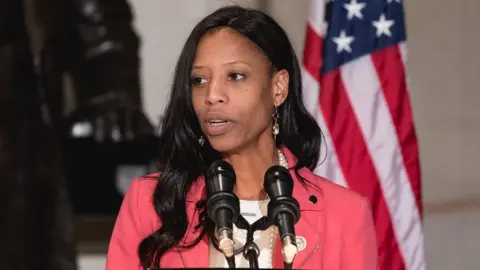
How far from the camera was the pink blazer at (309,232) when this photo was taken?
146 centimetres

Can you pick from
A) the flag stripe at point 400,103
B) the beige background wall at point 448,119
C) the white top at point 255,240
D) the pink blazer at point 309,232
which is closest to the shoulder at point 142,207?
the pink blazer at point 309,232

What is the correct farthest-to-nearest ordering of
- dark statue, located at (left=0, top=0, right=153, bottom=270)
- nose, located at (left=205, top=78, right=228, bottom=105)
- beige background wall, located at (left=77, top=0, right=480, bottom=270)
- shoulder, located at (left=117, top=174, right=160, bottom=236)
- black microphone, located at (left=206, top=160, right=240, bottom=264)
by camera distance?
1. beige background wall, located at (left=77, top=0, right=480, bottom=270)
2. dark statue, located at (left=0, top=0, right=153, bottom=270)
3. shoulder, located at (left=117, top=174, right=160, bottom=236)
4. nose, located at (left=205, top=78, right=228, bottom=105)
5. black microphone, located at (left=206, top=160, right=240, bottom=264)

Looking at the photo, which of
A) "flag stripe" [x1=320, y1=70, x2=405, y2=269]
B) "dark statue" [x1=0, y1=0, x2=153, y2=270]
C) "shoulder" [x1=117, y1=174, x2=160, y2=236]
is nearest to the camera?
"shoulder" [x1=117, y1=174, x2=160, y2=236]

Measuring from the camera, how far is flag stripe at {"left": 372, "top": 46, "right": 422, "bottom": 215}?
2.25m

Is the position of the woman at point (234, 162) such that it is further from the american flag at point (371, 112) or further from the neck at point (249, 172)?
the american flag at point (371, 112)

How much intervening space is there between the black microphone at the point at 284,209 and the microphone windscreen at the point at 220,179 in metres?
0.06

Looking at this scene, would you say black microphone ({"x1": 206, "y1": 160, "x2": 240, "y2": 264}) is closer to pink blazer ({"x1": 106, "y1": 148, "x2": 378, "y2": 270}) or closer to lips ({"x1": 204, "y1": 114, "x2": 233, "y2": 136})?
lips ({"x1": 204, "y1": 114, "x2": 233, "y2": 136})

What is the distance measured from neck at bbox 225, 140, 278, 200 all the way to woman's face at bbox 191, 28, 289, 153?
3 cm

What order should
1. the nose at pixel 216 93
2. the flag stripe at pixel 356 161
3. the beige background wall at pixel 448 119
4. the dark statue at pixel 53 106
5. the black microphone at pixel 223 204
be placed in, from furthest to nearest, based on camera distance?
the beige background wall at pixel 448 119, the dark statue at pixel 53 106, the flag stripe at pixel 356 161, the nose at pixel 216 93, the black microphone at pixel 223 204

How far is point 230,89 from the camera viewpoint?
4.62 ft

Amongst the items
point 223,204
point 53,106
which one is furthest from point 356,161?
point 223,204

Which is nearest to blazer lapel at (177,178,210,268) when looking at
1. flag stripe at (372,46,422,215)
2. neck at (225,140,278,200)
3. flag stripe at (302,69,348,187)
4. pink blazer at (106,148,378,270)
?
pink blazer at (106,148,378,270)

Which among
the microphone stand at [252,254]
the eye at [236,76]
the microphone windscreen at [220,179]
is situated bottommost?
the microphone stand at [252,254]

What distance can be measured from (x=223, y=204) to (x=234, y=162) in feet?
1.11
